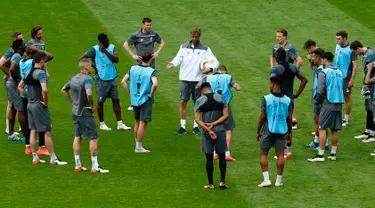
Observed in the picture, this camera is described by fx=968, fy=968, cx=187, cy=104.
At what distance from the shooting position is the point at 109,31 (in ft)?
96.3

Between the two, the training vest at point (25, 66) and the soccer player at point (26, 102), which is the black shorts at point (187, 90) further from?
the training vest at point (25, 66)

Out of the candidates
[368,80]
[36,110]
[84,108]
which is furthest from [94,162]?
[368,80]

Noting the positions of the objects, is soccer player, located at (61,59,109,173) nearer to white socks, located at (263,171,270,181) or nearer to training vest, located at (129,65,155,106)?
training vest, located at (129,65,155,106)

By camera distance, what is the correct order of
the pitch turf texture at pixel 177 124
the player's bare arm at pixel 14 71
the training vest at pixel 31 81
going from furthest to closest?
the player's bare arm at pixel 14 71 < the training vest at pixel 31 81 < the pitch turf texture at pixel 177 124

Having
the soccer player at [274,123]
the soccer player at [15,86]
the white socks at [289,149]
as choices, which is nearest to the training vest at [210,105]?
the soccer player at [274,123]

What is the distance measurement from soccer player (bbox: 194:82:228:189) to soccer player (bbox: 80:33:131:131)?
15.5 ft

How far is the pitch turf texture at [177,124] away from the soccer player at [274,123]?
17.3 inches

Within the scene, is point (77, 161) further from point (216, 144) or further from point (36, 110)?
point (216, 144)

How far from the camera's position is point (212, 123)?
1728 cm

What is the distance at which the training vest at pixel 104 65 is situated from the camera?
21.6 m

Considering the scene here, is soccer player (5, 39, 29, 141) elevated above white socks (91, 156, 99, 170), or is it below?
above

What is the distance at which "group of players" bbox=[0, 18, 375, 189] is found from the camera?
1736cm

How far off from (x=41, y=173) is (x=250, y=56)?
10.2m

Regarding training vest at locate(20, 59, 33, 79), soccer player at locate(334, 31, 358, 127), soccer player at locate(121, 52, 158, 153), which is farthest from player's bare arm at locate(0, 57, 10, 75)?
soccer player at locate(334, 31, 358, 127)
